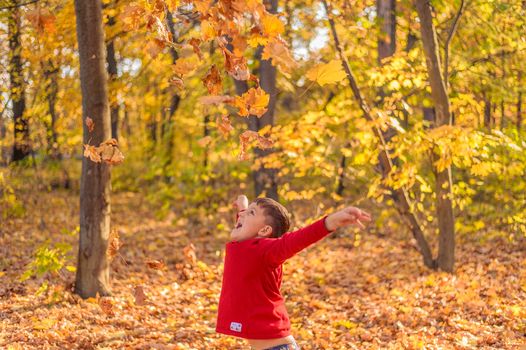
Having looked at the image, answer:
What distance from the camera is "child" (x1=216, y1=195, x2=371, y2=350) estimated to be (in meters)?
3.11

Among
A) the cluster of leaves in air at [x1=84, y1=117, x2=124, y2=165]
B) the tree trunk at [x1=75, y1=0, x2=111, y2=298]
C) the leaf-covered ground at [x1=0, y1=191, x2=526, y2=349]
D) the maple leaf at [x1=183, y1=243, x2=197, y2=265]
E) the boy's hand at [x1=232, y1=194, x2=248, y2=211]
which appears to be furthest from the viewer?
the maple leaf at [x1=183, y1=243, x2=197, y2=265]

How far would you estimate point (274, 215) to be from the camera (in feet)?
10.8

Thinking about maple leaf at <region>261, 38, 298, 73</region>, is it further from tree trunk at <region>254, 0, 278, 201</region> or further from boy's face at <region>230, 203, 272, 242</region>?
tree trunk at <region>254, 0, 278, 201</region>

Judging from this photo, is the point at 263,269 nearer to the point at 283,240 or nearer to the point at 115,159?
the point at 283,240

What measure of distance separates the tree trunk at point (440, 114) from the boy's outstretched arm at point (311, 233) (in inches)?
168

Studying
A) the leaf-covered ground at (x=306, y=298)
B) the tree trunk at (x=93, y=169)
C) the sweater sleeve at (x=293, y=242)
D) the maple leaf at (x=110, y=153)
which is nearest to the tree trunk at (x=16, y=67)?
the leaf-covered ground at (x=306, y=298)

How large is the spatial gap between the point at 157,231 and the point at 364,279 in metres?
4.45

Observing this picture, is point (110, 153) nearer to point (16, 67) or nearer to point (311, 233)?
point (311, 233)

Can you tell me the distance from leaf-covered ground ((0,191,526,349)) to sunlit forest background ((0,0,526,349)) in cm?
3

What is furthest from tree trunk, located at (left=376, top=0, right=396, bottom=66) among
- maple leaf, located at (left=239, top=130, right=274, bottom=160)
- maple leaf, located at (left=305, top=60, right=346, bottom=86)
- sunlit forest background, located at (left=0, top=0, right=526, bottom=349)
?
maple leaf, located at (left=305, top=60, right=346, bottom=86)

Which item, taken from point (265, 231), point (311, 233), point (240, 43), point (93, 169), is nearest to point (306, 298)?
point (93, 169)

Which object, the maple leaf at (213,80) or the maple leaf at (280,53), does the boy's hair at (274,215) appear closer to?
the maple leaf at (213,80)

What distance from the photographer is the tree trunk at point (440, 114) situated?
6980 millimetres

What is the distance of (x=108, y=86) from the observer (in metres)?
6.65
